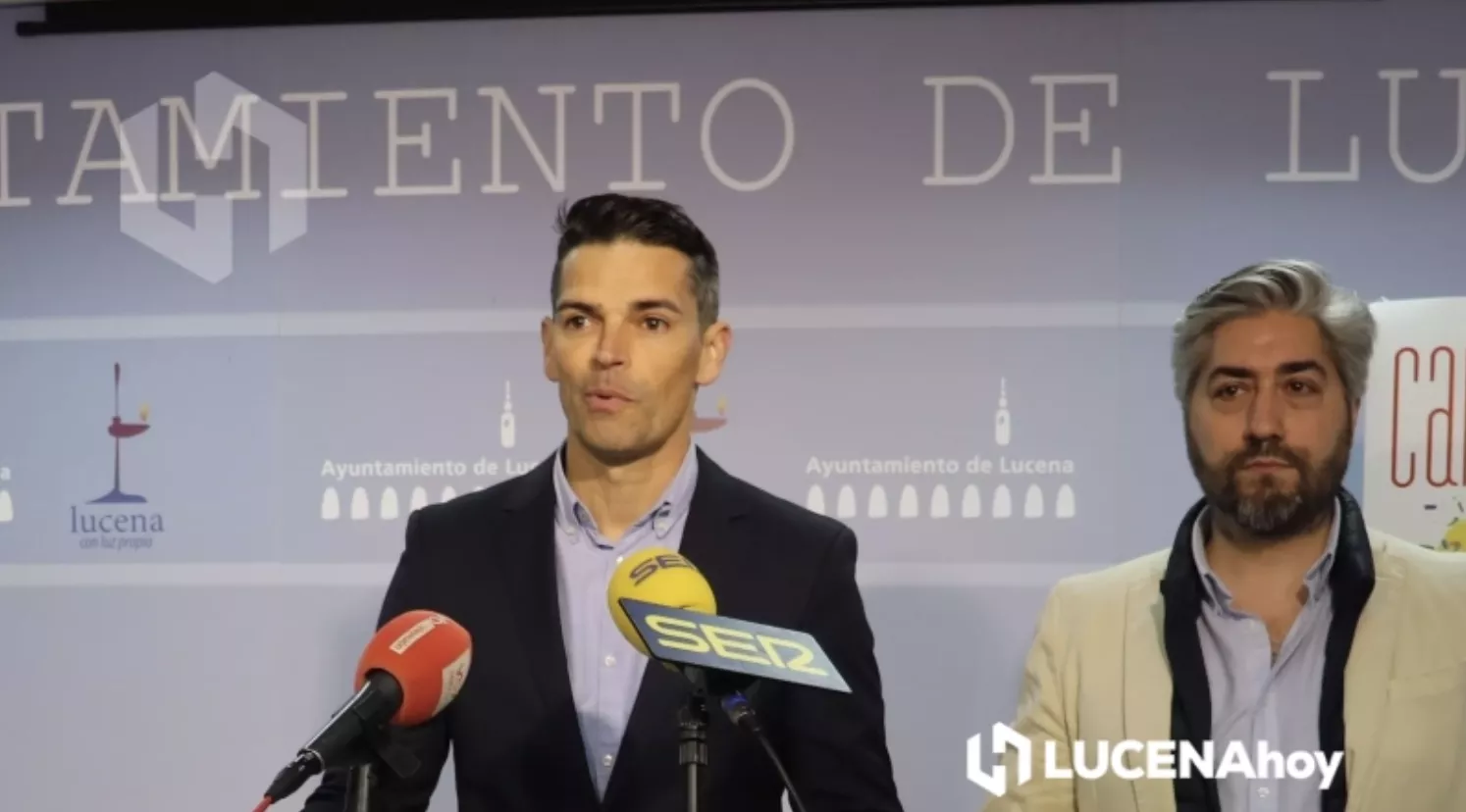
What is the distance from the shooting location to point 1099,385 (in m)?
3.50

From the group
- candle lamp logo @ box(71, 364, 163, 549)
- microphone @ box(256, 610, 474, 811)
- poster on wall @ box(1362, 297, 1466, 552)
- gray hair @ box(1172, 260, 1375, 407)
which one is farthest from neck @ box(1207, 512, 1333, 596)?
candle lamp logo @ box(71, 364, 163, 549)

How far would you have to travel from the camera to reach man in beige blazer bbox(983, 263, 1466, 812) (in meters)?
2.48

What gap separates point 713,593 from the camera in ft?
8.07

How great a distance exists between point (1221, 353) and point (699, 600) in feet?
4.09

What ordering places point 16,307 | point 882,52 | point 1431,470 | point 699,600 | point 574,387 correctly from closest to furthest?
point 699,600
point 574,387
point 1431,470
point 882,52
point 16,307

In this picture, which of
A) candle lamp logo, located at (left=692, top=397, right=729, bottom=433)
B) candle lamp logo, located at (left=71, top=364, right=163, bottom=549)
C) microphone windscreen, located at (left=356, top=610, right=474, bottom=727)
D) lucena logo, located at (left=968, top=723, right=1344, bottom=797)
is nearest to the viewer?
microphone windscreen, located at (left=356, top=610, right=474, bottom=727)

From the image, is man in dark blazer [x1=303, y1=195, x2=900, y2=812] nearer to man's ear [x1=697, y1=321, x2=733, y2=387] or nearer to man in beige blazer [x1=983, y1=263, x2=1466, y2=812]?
man's ear [x1=697, y1=321, x2=733, y2=387]

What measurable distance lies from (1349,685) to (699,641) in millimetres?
1324

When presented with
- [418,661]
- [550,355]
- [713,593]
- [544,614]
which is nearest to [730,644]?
[418,661]

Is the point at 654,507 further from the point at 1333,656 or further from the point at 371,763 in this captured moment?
the point at 1333,656

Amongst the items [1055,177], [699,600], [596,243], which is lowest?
[699,600]

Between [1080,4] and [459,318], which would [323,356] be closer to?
[459,318]

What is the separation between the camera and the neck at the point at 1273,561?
263 cm

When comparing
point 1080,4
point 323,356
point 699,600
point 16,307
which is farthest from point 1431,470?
point 16,307
